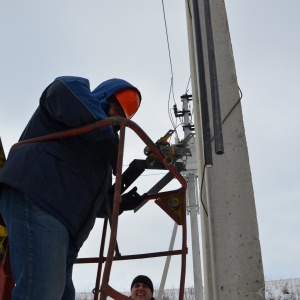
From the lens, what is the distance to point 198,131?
2.84m

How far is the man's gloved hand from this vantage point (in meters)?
2.70

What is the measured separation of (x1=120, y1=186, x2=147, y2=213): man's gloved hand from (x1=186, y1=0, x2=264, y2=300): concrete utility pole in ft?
1.26

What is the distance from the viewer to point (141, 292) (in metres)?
5.13

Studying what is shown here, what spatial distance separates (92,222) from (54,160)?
379mm

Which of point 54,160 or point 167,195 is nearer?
point 54,160

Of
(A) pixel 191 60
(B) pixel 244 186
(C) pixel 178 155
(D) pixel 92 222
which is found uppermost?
(A) pixel 191 60

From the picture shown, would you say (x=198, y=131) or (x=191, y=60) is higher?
(x=191, y=60)

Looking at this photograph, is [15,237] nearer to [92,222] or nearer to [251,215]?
[92,222]

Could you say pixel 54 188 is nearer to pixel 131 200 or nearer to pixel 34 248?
pixel 34 248

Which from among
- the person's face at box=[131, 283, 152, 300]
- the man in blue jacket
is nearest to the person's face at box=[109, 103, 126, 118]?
the man in blue jacket

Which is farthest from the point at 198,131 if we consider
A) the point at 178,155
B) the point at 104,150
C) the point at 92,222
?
the point at 92,222

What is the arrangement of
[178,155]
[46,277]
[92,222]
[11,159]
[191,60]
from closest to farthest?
[46,277], [11,159], [92,222], [178,155], [191,60]

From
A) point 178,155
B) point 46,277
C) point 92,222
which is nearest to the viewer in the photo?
point 46,277

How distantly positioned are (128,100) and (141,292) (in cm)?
310
